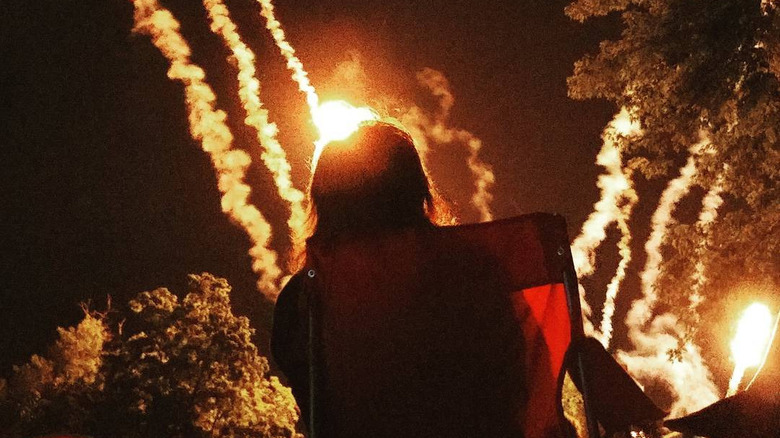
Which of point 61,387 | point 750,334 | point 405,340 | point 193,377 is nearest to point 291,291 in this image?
point 405,340

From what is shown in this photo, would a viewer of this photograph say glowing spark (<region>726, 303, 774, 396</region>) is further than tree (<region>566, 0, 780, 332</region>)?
No

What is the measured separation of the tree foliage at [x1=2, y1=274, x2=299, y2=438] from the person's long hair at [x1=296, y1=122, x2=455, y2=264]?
18868 mm

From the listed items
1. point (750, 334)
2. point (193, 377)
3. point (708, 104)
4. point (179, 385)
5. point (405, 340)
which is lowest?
point (405, 340)

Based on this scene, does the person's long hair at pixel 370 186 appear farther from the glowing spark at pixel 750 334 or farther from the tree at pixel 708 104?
the tree at pixel 708 104

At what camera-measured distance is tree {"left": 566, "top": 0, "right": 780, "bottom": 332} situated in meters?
7.74

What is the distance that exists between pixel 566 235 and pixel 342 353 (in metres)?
0.87

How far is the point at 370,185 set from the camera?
2252 millimetres

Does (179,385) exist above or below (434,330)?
above

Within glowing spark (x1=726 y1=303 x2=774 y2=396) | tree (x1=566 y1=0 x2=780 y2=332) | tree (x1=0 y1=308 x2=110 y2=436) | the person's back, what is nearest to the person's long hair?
the person's back

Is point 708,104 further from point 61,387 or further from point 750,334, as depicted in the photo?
point 61,387

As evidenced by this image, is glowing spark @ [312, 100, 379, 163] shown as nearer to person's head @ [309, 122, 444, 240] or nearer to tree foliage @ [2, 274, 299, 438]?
person's head @ [309, 122, 444, 240]

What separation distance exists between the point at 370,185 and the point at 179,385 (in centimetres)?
1924

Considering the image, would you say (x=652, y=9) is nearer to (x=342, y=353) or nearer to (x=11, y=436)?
(x=342, y=353)

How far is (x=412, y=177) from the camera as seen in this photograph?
7.57ft
